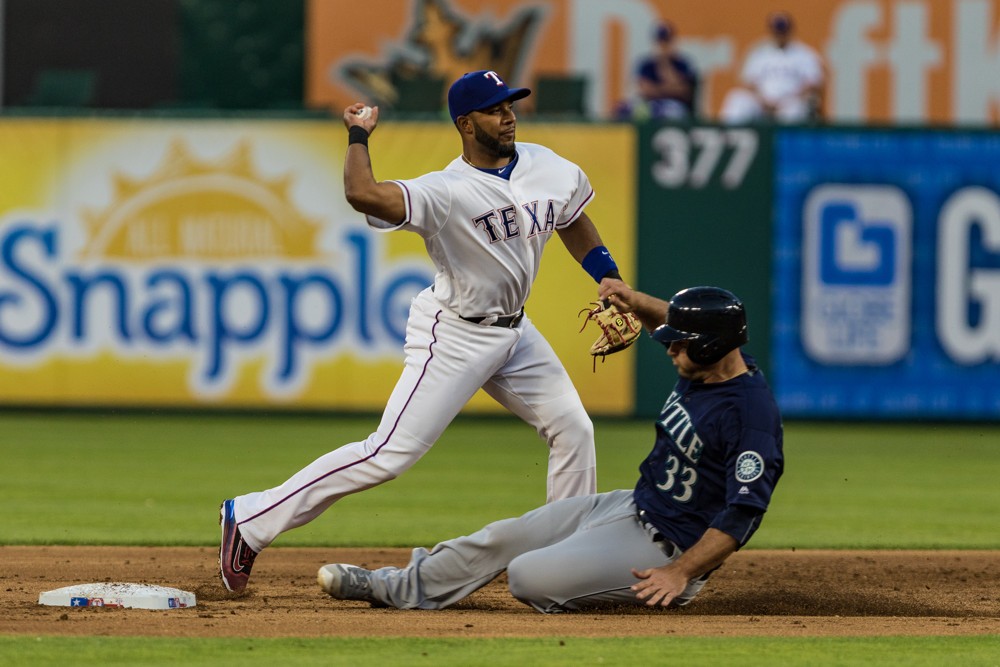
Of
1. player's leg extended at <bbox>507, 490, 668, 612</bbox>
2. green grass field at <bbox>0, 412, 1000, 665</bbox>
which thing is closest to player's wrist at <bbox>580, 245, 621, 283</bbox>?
player's leg extended at <bbox>507, 490, 668, 612</bbox>

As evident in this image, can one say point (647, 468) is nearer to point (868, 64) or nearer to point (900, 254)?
point (900, 254)

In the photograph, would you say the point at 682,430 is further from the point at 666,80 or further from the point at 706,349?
the point at 666,80

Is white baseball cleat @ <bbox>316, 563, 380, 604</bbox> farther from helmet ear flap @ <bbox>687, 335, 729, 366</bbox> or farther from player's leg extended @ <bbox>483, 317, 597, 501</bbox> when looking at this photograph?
helmet ear flap @ <bbox>687, 335, 729, 366</bbox>

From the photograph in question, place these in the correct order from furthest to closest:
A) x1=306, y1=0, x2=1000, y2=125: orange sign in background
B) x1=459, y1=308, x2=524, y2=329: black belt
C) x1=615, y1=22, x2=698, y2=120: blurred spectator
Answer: x1=306, y1=0, x2=1000, y2=125: orange sign in background → x1=615, y1=22, x2=698, y2=120: blurred spectator → x1=459, y1=308, x2=524, y2=329: black belt

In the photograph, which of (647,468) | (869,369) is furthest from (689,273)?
(647,468)

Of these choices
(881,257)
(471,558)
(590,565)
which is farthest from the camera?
(881,257)

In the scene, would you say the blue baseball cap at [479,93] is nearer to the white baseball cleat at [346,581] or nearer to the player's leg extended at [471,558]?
the player's leg extended at [471,558]

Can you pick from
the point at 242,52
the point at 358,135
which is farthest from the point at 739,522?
the point at 242,52
